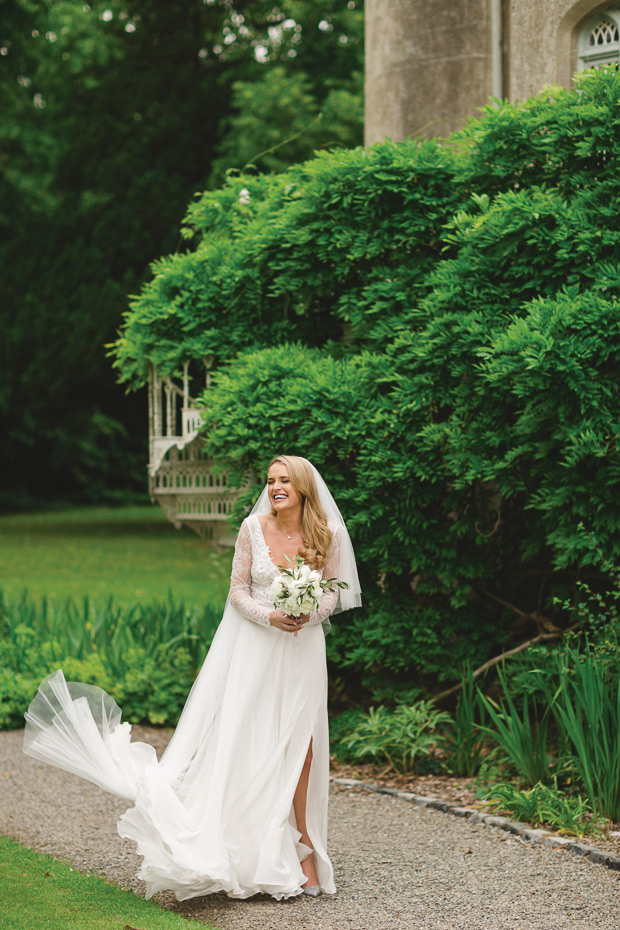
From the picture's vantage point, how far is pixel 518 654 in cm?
673

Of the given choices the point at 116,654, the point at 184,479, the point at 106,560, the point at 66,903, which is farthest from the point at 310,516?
the point at 106,560

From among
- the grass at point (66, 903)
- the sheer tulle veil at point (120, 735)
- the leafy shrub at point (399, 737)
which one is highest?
the sheer tulle veil at point (120, 735)

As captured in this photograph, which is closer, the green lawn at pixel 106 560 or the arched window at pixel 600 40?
the arched window at pixel 600 40

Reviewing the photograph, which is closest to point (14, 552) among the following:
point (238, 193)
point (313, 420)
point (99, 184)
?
point (99, 184)

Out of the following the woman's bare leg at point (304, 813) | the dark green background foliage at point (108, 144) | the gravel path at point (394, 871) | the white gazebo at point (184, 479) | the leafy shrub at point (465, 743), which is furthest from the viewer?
the dark green background foliage at point (108, 144)

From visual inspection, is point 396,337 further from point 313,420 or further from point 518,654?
point 518,654

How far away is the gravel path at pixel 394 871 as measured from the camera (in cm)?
419

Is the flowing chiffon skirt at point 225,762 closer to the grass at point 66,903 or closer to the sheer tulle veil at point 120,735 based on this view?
the sheer tulle veil at point 120,735

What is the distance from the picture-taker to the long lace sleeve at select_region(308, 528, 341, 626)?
4.66 meters

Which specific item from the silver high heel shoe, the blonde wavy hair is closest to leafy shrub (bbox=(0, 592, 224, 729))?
the silver high heel shoe

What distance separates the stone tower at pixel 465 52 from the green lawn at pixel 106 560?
13.7ft

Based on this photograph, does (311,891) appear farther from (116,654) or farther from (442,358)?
(116,654)

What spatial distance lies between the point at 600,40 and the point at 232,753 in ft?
22.2

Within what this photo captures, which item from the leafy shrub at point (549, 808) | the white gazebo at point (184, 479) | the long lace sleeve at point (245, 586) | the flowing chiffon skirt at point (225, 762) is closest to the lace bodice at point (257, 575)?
the long lace sleeve at point (245, 586)
